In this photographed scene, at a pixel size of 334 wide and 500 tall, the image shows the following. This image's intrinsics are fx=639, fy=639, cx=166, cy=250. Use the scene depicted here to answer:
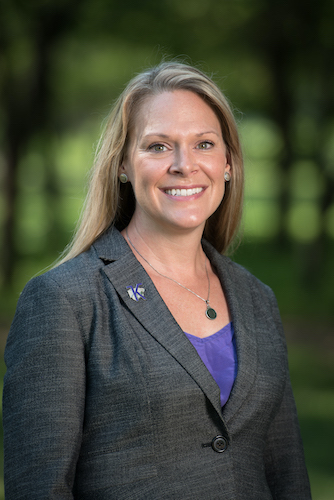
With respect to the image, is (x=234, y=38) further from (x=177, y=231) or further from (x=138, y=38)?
(x=177, y=231)

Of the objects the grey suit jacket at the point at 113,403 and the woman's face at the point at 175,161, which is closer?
the grey suit jacket at the point at 113,403

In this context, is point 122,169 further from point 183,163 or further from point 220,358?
point 220,358

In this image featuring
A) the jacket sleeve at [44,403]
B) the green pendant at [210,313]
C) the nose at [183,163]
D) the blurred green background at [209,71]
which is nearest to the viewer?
the jacket sleeve at [44,403]

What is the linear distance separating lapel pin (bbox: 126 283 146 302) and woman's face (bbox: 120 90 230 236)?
0.32 m

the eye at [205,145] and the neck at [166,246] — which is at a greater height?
the eye at [205,145]

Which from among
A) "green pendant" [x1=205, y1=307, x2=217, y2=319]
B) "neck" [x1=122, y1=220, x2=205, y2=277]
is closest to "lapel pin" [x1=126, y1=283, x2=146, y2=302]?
"neck" [x1=122, y1=220, x2=205, y2=277]

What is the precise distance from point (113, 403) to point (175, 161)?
3.31 ft

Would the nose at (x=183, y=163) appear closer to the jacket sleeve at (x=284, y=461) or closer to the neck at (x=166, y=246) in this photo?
the neck at (x=166, y=246)

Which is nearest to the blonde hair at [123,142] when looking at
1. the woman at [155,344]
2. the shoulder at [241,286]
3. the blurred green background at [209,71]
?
the woman at [155,344]

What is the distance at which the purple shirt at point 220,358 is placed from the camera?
8.36ft

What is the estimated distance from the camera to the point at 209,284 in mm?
2951

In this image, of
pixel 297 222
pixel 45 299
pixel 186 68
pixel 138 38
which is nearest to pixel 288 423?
pixel 45 299

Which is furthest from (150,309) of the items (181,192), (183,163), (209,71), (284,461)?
(209,71)

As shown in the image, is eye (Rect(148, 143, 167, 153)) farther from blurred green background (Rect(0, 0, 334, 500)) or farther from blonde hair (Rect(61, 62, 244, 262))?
blurred green background (Rect(0, 0, 334, 500))
